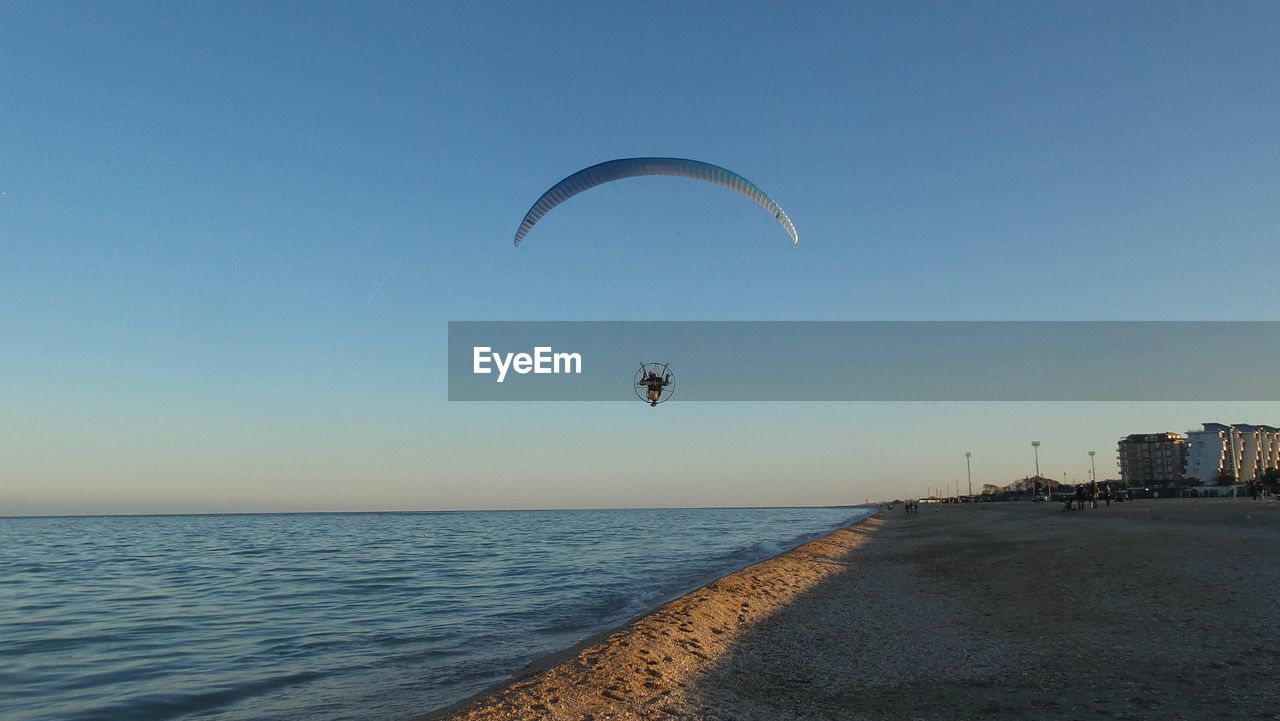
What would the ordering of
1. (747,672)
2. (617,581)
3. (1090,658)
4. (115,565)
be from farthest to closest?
(115,565), (617,581), (747,672), (1090,658)

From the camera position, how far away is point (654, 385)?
24.9 meters

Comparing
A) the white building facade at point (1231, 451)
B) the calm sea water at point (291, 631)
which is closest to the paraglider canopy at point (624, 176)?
the calm sea water at point (291, 631)

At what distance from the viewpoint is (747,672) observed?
1030 centimetres

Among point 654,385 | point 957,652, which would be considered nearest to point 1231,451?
point 654,385

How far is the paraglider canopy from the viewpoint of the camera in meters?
24.5

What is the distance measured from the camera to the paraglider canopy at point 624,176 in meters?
24.5

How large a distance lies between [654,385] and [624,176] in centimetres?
711

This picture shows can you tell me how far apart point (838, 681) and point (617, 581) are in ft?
58.6

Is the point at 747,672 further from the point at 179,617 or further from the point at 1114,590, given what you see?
the point at 179,617

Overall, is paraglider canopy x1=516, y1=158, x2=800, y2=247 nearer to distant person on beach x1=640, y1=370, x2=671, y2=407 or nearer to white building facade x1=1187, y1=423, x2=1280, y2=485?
distant person on beach x1=640, y1=370, x2=671, y2=407

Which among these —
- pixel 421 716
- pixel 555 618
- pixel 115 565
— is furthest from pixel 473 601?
pixel 115 565

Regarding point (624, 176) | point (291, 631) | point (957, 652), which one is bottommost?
point (291, 631)

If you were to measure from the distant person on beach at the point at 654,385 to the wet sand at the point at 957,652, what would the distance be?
7.46 meters

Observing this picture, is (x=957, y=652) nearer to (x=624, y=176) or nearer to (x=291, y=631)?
(x=291, y=631)
